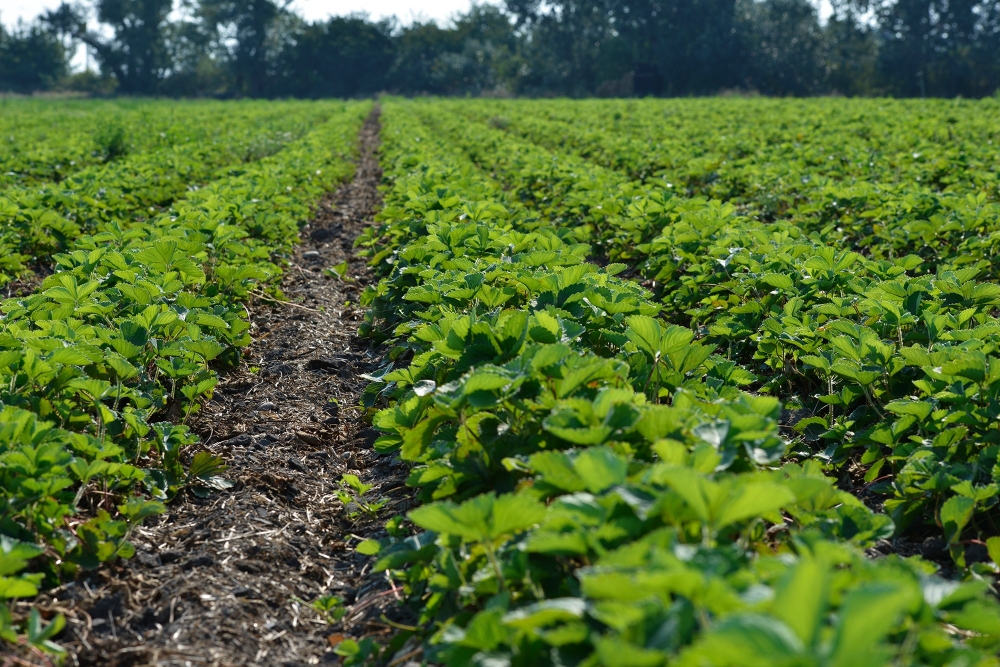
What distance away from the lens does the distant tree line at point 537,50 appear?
4794 centimetres

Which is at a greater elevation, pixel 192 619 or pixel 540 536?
pixel 540 536

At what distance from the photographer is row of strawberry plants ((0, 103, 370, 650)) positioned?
2.45m

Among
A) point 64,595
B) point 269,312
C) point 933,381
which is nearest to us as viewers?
point 64,595

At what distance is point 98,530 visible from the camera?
2.71 metres

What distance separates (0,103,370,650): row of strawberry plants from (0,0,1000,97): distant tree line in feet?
142

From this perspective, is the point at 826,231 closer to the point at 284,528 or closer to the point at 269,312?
the point at 269,312

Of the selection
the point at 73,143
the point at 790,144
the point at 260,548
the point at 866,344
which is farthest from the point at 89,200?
the point at 790,144

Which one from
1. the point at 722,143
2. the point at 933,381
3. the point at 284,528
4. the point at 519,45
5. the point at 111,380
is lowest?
the point at 284,528

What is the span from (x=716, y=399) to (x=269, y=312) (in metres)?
3.93

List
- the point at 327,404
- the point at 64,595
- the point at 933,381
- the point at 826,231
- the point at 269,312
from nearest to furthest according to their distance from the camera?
the point at 64,595 < the point at 933,381 < the point at 327,404 < the point at 269,312 < the point at 826,231

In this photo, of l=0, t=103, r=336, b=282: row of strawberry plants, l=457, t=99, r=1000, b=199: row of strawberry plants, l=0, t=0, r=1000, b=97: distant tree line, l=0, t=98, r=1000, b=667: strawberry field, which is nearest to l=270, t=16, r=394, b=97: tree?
l=0, t=0, r=1000, b=97: distant tree line

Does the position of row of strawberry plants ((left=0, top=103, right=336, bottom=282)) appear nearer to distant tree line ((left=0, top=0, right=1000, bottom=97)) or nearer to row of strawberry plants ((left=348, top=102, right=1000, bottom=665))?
row of strawberry plants ((left=348, top=102, right=1000, bottom=665))

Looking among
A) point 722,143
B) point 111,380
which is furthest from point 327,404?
point 722,143

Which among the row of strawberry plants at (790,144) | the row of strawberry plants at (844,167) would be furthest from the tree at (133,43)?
the row of strawberry plants at (844,167)
